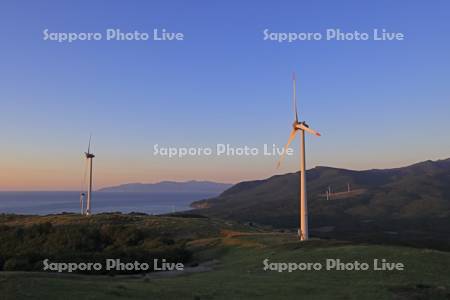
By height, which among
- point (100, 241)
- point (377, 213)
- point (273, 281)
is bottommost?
point (100, 241)

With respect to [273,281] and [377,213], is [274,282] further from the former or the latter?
[377,213]

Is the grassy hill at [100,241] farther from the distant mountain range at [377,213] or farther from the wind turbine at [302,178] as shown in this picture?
the distant mountain range at [377,213]

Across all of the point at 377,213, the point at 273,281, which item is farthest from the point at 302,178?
the point at 377,213

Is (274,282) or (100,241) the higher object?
(274,282)

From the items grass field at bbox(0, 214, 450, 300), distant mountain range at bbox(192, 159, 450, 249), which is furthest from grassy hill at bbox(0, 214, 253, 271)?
distant mountain range at bbox(192, 159, 450, 249)

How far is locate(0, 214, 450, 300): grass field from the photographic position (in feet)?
62.1

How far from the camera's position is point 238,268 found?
102 feet

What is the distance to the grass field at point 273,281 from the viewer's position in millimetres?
18938

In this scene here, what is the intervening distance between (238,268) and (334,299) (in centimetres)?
1190

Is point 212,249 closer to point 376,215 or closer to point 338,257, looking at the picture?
point 338,257

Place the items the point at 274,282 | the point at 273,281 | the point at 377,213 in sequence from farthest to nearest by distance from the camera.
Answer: the point at 377,213 → the point at 273,281 → the point at 274,282

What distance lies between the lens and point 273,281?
80.1 feet

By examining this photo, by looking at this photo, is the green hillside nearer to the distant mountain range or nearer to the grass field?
the grass field

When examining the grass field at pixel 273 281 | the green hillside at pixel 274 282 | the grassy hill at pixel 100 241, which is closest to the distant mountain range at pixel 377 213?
the grassy hill at pixel 100 241
